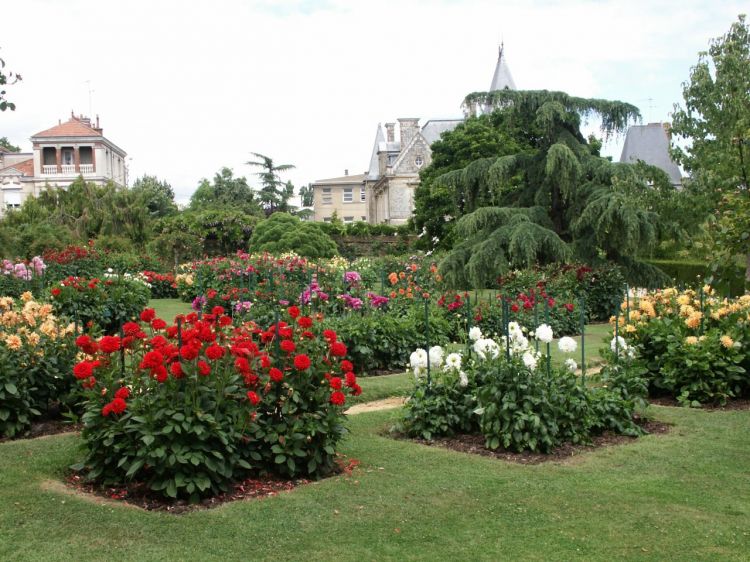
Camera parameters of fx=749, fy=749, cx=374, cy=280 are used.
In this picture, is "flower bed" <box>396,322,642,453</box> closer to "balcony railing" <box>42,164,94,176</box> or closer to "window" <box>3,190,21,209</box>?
"balcony railing" <box>42,164,94,176</box>

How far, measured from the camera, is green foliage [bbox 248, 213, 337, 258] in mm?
28656

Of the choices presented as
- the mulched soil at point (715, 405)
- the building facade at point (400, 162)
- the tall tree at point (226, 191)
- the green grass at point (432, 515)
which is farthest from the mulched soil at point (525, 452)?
the tall tree at point (226, 191)

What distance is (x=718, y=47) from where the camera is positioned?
33.8 feet

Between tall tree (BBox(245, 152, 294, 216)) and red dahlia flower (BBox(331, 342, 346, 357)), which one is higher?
tall tree (BBox(245, 152, 294, 216))

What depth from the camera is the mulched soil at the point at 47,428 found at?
6027mm

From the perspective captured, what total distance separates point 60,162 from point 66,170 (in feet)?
2.95

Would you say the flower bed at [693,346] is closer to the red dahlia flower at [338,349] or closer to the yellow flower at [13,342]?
the red dahlia flower at [338,349]

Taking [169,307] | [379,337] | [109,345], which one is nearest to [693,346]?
[379,337]

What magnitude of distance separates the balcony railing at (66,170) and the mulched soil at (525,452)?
6015 centimetres

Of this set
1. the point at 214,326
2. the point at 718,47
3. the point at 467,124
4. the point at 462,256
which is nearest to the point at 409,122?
the point at 467,124

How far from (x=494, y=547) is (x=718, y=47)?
347 inches

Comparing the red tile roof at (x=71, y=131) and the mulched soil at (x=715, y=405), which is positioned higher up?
the red tile roof at (x=71, y=131)

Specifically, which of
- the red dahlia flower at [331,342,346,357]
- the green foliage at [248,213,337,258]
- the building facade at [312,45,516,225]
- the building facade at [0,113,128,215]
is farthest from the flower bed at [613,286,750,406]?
the building facade at [0,113,128,215]

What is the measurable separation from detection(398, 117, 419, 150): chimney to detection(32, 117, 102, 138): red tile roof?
81.3 feet
